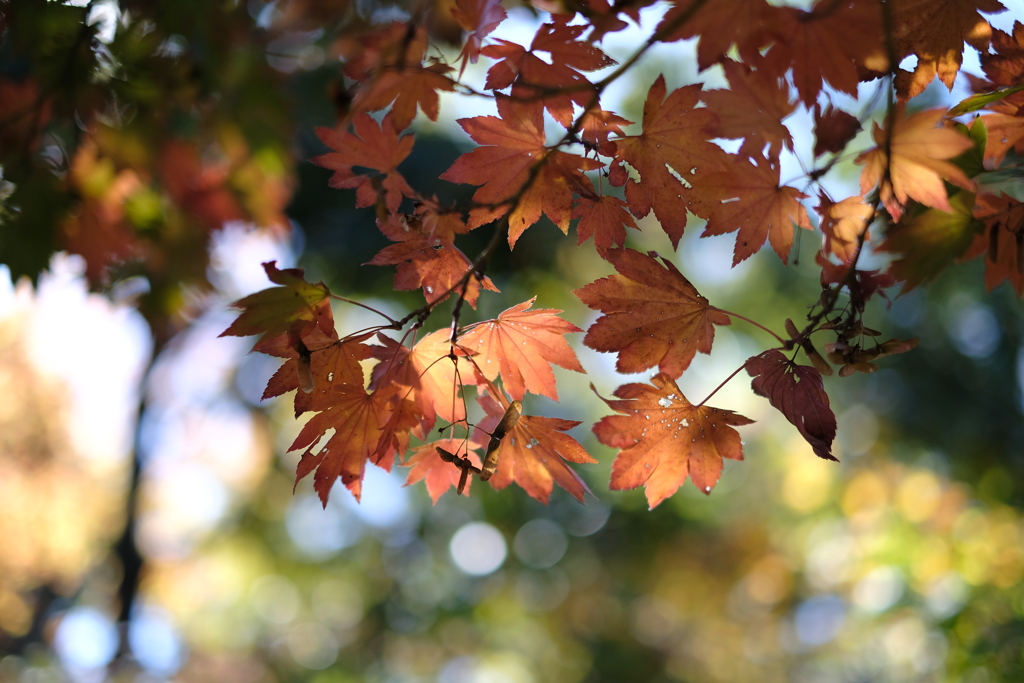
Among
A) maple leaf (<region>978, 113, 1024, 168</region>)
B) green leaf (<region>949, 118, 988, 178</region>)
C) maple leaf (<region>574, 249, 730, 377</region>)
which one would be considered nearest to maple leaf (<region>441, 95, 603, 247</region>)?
maple leaf (<region>574, 249, 730, 377</region>)

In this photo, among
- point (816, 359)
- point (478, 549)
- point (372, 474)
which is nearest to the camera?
point (816, 359)

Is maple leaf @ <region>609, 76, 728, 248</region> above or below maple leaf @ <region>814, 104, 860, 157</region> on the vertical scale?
below

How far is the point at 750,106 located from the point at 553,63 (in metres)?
0.26

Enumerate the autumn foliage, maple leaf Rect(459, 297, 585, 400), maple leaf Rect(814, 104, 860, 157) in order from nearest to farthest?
maple leaf Rect(814, 104, 860, 157) < the autumn foliage < maple leaf Rect(459, 297, 585, 400)

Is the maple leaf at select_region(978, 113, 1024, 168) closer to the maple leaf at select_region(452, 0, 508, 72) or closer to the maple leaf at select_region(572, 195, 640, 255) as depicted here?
the maple leaf at select_region(572, 195, 640, 255)

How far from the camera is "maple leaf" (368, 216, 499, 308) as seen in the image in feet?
2.50

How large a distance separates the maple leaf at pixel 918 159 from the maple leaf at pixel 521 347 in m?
0.41

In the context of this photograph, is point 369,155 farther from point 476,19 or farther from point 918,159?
point 918,159

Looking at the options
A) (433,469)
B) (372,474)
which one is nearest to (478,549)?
(372,474)

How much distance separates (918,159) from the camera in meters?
0.65

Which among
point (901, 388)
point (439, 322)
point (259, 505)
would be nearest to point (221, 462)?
point (259, 505)

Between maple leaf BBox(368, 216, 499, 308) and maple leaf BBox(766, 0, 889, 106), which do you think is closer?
maple leaf BBox(766, 0, 889, 106)

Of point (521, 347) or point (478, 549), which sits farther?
point (478, 549)

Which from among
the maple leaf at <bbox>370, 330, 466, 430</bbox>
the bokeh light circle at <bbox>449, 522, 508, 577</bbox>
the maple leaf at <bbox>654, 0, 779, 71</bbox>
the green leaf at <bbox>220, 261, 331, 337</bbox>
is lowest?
the bokeh light circle at <bbox>449, 522, 508, 577</bbox>
